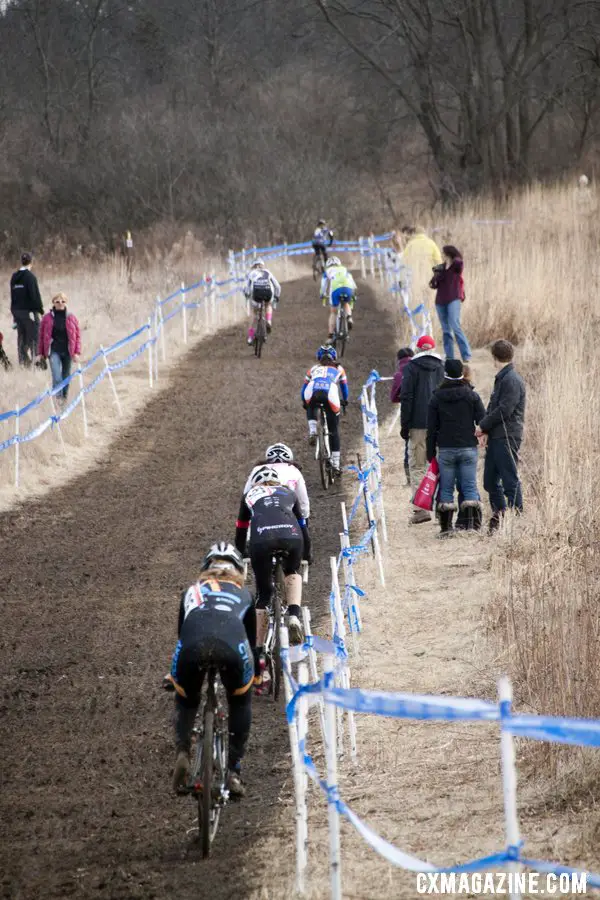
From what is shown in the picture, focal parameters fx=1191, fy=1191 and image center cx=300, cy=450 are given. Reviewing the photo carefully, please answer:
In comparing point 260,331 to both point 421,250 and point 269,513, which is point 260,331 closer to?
point 421,250

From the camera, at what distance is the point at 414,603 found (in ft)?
33.4

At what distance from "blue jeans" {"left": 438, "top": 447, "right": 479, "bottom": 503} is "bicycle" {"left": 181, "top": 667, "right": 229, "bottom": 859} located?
569cm

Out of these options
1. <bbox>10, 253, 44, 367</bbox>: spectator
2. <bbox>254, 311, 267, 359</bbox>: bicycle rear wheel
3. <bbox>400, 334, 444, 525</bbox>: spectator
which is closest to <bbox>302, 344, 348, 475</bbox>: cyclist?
<bbox>400, 334, 444, 525</bbox>: spectator

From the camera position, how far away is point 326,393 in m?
13.9

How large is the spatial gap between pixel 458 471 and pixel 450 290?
6.24 metres

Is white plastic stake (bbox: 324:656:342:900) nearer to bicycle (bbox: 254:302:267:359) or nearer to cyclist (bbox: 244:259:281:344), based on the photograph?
cyclist (bbox: 244:259:281:344)

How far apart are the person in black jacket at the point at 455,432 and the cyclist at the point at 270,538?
3.28 metres

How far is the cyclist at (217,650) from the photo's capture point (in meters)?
6.02

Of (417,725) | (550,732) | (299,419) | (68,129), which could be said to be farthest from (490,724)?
(68,129)

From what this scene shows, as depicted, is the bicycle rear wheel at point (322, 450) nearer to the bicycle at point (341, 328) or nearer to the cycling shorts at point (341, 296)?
the cycling shorts at point (341, 296)

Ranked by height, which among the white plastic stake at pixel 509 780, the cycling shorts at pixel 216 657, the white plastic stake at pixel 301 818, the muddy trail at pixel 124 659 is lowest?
the muddy trail at pixel 124 659

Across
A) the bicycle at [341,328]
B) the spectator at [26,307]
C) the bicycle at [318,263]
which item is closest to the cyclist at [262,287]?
the bicycle at [341,328]

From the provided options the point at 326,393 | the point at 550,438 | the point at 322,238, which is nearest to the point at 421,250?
the point at 326,393

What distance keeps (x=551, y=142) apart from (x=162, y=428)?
41.7m
